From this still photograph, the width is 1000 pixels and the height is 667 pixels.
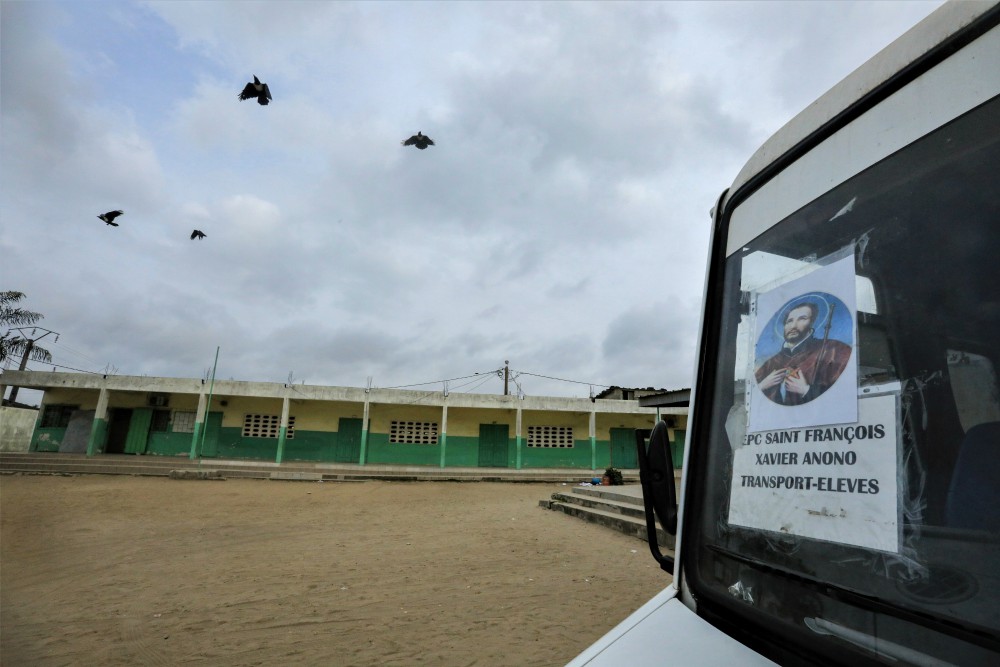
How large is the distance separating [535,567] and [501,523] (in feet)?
11.9

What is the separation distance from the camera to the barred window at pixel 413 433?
24656 mm

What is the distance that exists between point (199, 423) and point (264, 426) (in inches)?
110

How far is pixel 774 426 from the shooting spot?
125 centimetres

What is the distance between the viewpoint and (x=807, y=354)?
1.21 meters

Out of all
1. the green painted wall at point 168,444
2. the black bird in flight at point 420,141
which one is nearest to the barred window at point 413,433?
the green painted wall at point 168,444

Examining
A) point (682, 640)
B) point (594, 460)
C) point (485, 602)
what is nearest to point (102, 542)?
point (485, 602)

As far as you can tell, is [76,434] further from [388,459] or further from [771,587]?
[771,587]

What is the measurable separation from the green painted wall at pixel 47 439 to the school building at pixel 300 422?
4 cm

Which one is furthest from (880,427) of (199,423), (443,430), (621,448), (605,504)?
(621,448)

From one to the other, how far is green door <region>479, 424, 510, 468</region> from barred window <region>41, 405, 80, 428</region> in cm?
1936

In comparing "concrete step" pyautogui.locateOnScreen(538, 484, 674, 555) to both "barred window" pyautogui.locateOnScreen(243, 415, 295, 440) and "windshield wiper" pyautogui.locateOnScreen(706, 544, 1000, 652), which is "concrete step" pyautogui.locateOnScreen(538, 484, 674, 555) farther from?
"barred window" pyautogui.locateOnScreen(243, 415, 295, 440)

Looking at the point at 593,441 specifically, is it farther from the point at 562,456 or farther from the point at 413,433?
the point at 413,433

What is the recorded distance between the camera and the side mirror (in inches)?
58.4

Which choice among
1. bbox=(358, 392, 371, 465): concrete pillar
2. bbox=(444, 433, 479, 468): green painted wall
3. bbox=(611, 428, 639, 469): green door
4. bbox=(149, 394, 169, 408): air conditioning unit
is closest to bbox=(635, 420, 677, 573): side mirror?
bbox=(358, 392, 371, 465): concrete pillar
